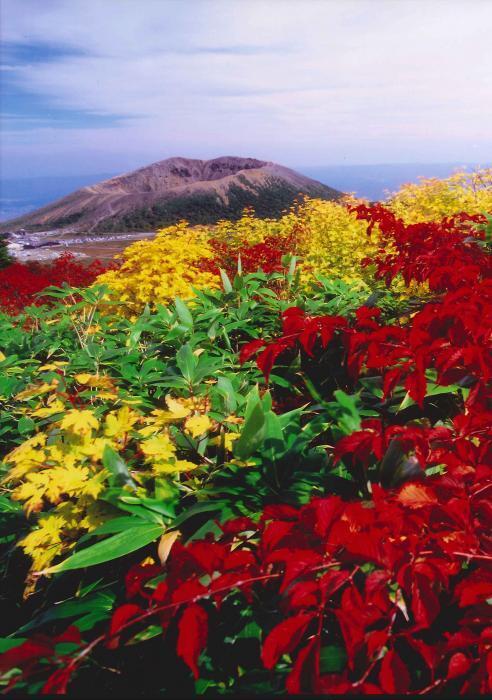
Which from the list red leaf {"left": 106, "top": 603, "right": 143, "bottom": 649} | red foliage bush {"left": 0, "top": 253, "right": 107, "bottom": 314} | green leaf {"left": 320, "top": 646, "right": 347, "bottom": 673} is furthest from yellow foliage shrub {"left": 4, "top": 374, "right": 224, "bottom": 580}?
red foliage bush {"left": 0, "top": 253, "right": 107, "bottom": 314}

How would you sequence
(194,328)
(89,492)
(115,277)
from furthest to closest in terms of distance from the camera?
(115,277)
(194,328)
(89,492)

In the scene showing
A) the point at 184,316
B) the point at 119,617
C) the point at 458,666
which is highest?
the point at 184,316

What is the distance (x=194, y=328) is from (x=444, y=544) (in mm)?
2072

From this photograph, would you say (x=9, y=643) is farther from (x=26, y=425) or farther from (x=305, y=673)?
(x=26, y=425)

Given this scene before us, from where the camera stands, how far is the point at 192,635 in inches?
34.7

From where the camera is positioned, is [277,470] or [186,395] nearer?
[277,470]

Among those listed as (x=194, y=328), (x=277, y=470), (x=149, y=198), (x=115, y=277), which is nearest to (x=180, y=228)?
(x=115, y=277)

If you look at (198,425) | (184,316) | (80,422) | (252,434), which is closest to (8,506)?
(80,422)

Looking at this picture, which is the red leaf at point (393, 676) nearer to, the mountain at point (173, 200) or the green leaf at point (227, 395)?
the green leaf at point (227, 395)

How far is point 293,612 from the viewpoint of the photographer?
1047mm

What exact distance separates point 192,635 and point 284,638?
0.57 feet

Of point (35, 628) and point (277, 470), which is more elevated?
point (277, 470)

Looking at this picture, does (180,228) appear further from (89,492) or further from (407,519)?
(407,519)

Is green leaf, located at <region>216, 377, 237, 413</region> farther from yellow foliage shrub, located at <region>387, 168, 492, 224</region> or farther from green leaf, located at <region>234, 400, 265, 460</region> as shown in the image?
yellow foliage shrub, located at <region>387, 168, 492, 224</region>
